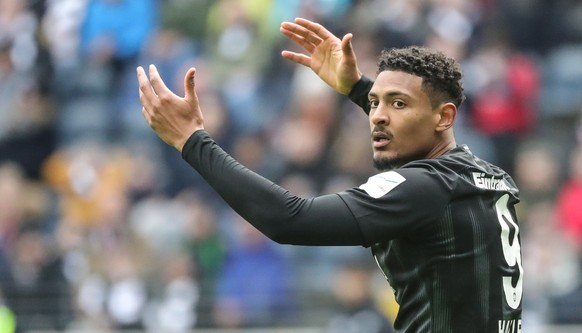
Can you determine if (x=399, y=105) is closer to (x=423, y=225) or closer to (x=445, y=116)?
(x=445, y=116)

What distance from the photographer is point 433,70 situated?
434cm

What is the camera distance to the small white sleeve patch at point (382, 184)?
4047 millimetres

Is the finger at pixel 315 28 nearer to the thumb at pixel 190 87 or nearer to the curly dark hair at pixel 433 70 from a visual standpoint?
the curly dark hair at pixel 433 70

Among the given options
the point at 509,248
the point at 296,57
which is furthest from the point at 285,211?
the point at 296,57

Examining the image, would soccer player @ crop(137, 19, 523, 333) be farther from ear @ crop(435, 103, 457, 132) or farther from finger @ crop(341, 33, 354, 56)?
finger @ crop(341, 33, 354, 56)

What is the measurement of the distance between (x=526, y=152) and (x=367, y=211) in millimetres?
6451

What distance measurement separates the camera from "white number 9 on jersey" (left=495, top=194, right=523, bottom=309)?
4.29 meters

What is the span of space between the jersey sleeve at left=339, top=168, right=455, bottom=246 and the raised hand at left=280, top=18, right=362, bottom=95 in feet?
3.51

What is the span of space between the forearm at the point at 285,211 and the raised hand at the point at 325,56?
112 cm

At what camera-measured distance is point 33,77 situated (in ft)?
39.4

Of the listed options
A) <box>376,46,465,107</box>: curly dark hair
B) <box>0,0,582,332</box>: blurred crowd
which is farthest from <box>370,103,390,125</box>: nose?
<box>0,0,582,332</box>: blurred crowd

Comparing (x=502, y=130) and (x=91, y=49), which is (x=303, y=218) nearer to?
(x=502, y=130)

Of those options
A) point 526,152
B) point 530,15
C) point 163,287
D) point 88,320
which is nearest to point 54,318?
point 88,320

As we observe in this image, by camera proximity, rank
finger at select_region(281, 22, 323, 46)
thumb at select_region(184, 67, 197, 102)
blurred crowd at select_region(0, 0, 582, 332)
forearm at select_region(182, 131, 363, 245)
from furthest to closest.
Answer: blurred crowd at select_region(0, 0, 582, 332)
finger at select_region(281, 22, 323, 46)
thumb at select_region(184, 67, 197, 102)
forearm at select_region(182, 131, 363, 245)
